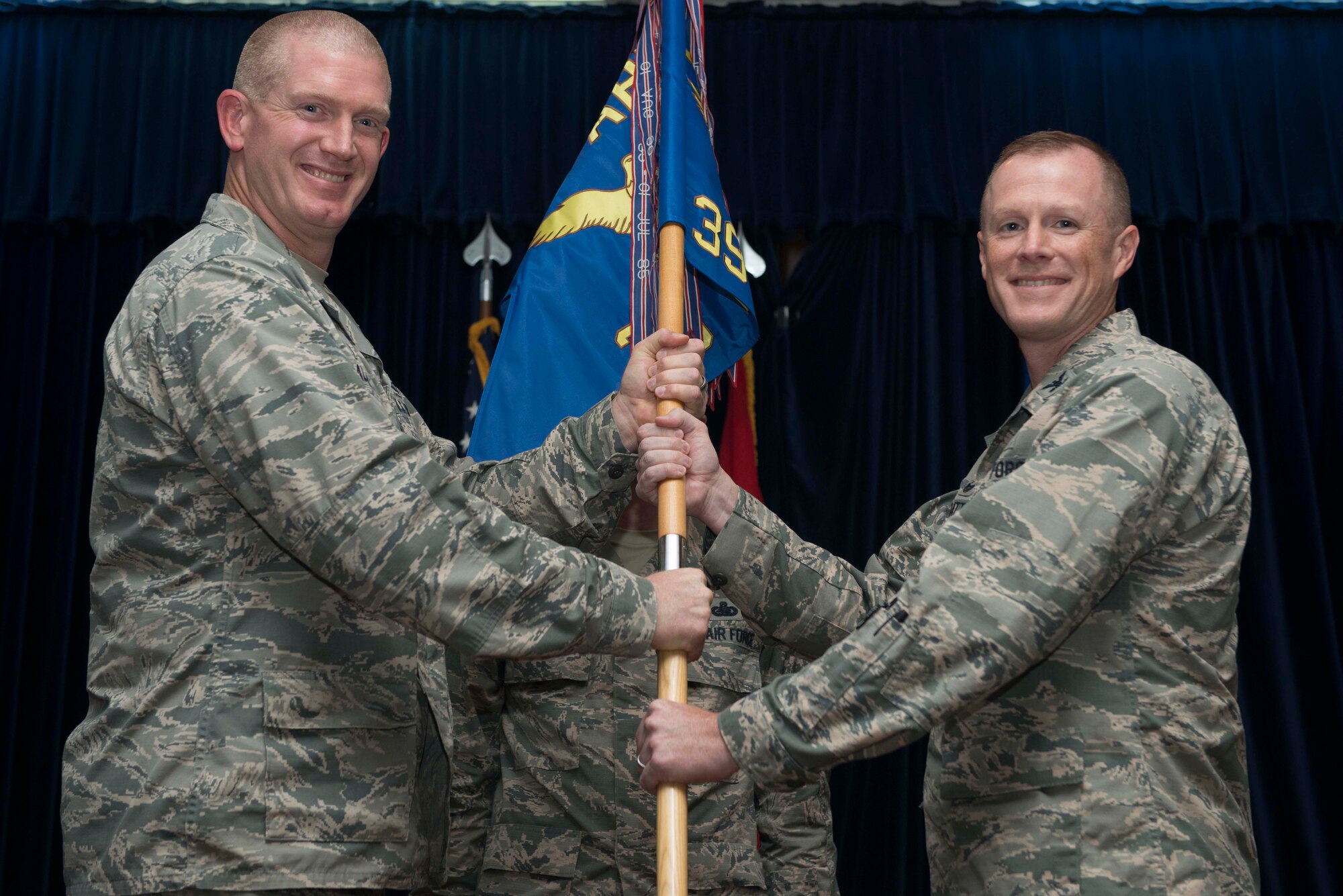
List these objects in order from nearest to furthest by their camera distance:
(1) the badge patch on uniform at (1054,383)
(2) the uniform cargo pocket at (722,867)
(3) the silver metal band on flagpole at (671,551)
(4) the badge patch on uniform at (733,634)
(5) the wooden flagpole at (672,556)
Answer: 1. (5) the wooden flagpole at (672,556)
2. (1) the badge patch on uniform at (1054,383)
3. (3) the silver metal band on flagpole at (671,551)
4. (2) the uniform cargo pocket at (722,867)
5. (4) the badge patch on uniform at (733,634)

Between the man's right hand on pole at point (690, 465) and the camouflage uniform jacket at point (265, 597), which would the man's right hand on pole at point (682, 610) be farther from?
the man's right hand on pole at point (690, 465)

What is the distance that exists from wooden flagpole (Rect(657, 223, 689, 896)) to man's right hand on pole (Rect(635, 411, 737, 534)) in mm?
32

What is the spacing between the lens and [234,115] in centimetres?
203

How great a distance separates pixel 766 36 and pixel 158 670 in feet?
11.2

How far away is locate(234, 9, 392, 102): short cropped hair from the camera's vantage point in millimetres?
2000

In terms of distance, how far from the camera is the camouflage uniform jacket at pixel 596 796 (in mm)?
2637

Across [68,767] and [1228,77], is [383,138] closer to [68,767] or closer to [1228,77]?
[68,767]

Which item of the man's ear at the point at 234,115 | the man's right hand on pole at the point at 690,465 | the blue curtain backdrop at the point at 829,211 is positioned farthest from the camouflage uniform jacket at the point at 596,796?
the blue curtain backdrop at the point at 829,211

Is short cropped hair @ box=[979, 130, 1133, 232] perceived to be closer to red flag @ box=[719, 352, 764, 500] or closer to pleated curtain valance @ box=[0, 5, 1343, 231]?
red flag @ box=[719, 352, 764, 500]

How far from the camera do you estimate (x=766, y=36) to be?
173 inches

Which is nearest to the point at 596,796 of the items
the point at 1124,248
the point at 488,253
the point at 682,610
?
the point at 682,610

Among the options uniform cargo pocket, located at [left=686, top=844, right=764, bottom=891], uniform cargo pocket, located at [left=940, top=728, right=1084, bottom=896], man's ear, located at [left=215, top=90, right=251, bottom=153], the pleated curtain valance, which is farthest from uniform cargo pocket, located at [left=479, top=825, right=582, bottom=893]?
the pleated curtain valance

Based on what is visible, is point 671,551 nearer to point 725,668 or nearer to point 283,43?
point 725,668

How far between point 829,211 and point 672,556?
99.4 inches
